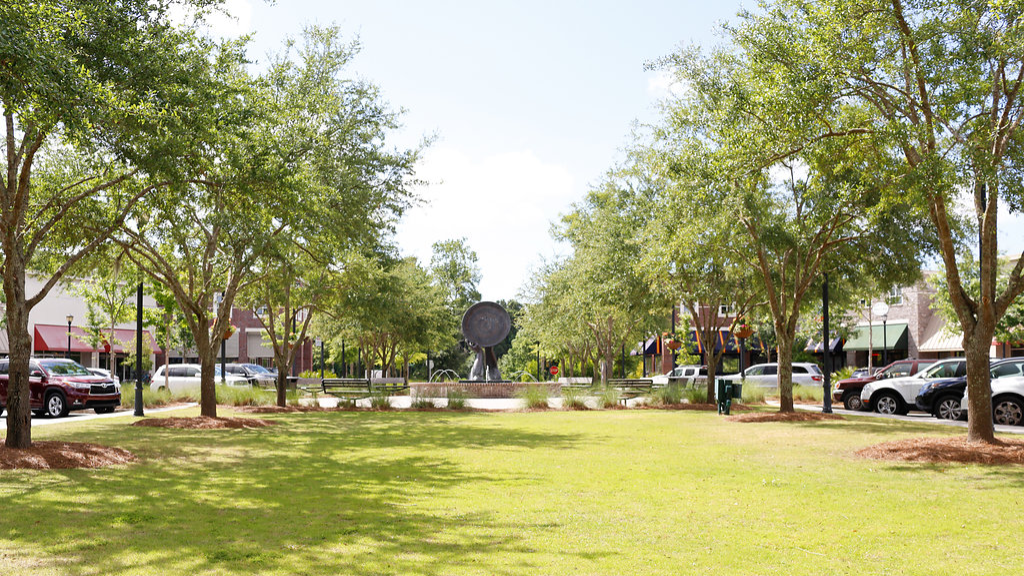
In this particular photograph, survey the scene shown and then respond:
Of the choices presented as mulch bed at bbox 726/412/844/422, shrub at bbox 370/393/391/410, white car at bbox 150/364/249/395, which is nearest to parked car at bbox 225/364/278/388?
white car at bbox 150/364/249/395

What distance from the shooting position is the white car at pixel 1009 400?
19.6 metres

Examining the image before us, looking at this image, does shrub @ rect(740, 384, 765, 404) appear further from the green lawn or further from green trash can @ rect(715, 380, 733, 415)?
the green lawn

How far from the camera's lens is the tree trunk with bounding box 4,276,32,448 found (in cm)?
1334

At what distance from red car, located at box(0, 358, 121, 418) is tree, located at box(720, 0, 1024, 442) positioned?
72.2ft

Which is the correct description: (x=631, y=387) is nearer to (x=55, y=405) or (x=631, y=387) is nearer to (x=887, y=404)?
(x=887, y=404)

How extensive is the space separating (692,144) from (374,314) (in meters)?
17.2

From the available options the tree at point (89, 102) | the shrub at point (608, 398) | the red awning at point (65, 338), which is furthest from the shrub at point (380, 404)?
the red awning at point (65, 338)

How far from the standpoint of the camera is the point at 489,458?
14250 millimetres

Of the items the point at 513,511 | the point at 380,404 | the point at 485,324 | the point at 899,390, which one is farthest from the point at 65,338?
the point at 513,511

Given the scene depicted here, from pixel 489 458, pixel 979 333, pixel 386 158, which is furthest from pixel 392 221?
pixel 979 333

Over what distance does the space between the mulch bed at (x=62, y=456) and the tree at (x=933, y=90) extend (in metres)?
12.5

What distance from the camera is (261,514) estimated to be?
8719 mm

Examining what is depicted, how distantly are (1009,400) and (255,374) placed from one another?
116 feet

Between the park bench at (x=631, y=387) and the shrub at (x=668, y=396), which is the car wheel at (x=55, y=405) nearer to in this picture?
the park bench at (x=631, y=387)
